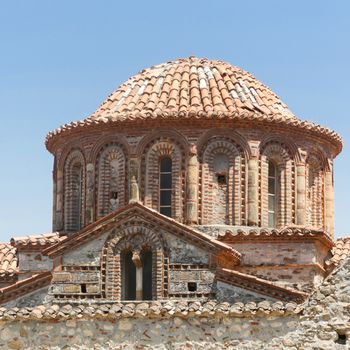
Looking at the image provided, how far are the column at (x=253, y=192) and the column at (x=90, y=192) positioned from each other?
3.80 metres

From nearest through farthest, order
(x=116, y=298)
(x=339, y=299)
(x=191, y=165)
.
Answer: (x=339, y=299)
(x=116, y=298)
(x=191, y=165)

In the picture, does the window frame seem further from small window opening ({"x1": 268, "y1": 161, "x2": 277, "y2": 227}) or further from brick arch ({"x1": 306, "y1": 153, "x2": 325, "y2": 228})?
brick arch ({"x1": 306, "y1": 153, "x2": 325, "y2": 228})

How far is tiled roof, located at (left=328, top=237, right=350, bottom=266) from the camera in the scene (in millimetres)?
23731

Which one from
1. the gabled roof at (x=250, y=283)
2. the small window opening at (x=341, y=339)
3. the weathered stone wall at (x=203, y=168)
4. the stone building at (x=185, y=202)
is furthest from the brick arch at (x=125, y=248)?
the small window opening at (x=341, y=339)

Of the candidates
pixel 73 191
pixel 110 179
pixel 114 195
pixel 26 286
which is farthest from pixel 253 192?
pixel 26 286

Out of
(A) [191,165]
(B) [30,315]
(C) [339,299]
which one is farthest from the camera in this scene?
(A) [191,165]

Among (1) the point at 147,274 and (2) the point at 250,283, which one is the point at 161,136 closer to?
(1) the point at 147,274

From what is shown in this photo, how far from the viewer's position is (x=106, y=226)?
21.5 metres

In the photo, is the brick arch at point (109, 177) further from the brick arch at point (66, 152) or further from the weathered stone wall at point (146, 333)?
the weathered stone wall at point (146, 333)

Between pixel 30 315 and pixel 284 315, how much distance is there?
3577mm

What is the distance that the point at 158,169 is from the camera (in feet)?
A: 80.7

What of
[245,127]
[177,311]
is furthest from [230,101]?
[177,311]

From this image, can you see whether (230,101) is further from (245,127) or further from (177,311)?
(177,311)

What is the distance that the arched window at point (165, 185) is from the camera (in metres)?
24.5
